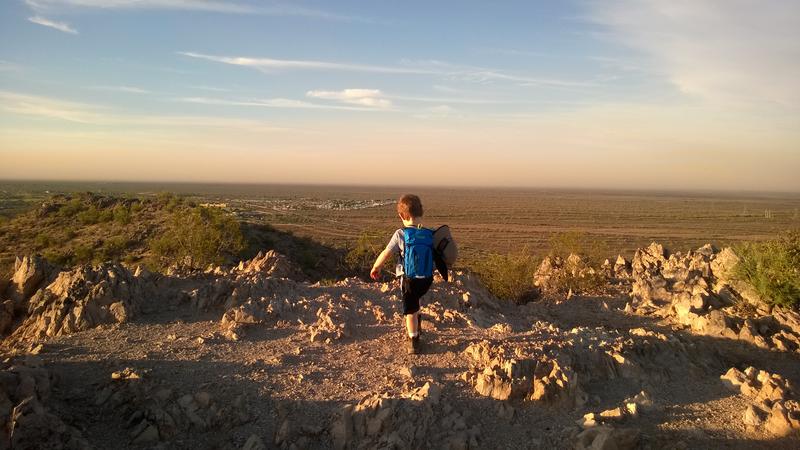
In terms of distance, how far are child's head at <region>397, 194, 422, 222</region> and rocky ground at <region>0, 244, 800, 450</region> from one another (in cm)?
189

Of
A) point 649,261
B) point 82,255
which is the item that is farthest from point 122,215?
point 649,261

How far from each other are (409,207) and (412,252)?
582 millimetres

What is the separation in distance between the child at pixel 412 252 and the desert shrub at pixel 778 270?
28.1 ft

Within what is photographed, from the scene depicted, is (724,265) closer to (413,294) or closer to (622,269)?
(622,269)

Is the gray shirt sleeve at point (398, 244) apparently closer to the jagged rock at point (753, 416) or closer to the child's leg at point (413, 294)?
the child's leg at point (413, 294)

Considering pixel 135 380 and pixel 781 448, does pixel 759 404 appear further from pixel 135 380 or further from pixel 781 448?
pixel 135 380

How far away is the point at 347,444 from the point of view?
16.4 feet

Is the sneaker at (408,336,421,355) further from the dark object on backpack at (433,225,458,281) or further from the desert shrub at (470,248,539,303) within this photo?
the desert shrub at (470,248,539,303)

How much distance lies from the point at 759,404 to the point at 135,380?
23.2 ft

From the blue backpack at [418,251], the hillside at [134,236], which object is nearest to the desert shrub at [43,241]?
the hillside at [134,236]

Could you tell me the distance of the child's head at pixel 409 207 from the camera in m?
6.48

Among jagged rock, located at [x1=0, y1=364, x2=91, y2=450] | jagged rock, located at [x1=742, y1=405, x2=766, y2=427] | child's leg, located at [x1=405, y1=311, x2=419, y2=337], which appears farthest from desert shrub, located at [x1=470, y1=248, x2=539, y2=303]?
jagged rock, located at [x1=0, y1=364, x2=91, y2=450]

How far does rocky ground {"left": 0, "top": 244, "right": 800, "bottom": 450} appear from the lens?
5.08 m

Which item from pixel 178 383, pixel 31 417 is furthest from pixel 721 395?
pixel 31 417
